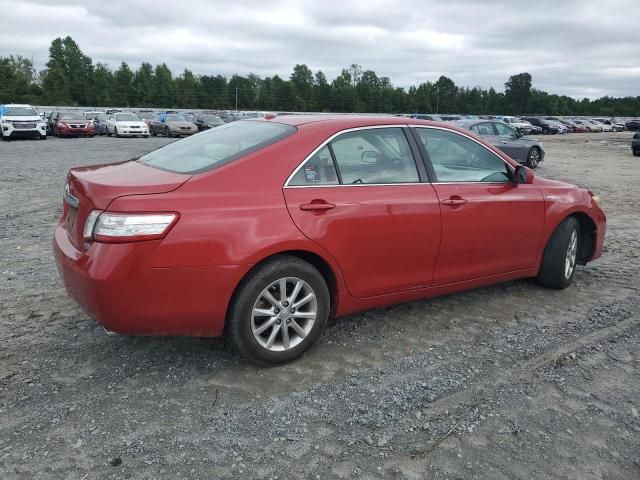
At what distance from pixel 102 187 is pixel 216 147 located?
89 centimetres

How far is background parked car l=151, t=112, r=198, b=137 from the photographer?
107ft

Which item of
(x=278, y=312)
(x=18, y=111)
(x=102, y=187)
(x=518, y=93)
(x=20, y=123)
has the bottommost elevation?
(x=20, y=123)

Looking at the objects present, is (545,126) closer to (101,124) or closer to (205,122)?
(205,122)

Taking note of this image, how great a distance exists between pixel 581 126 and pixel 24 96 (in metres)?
67.5

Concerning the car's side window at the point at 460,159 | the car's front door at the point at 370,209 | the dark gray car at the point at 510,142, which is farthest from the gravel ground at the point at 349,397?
the dark gray car at the point at 510,142

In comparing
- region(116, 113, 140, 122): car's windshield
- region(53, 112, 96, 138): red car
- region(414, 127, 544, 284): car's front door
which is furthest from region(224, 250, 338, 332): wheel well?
region(116, 113, 140, 122): car's windshield

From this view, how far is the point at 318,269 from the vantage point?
3.64 m

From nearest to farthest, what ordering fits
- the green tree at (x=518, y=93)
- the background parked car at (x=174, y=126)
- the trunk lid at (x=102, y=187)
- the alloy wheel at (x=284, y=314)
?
→ 1. the trunk lid at (x=102, y=187)
2. the alloy wheel at (x=284, y=314)
3. the background parked car at (x=174, y=126)
4. the green tree at (x=518, y=93)

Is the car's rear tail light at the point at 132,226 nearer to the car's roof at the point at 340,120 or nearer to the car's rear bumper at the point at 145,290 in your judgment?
the car's rear bumper at the point at 145,290

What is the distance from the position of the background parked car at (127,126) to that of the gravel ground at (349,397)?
28.2 m

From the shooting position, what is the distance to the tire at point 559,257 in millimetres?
4938

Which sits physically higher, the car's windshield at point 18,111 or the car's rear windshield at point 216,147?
the car's rear windshield at point 216,147

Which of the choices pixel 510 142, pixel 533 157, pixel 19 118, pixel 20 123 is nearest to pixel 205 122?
pixel 19 118

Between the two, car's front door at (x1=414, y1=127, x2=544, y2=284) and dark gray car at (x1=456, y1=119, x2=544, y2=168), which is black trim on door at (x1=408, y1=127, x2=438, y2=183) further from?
dark gray car at (x1=456, y1=119, x2=544, y2=168)
